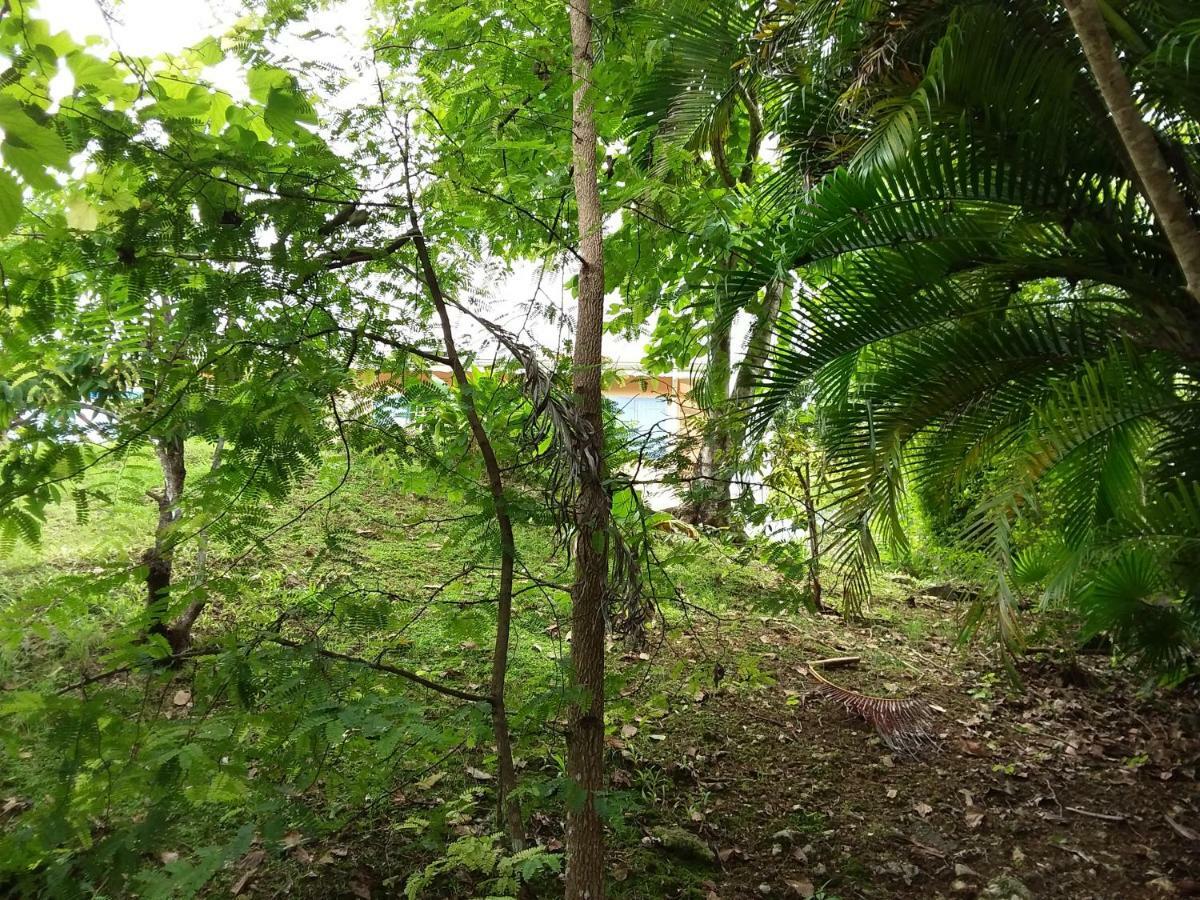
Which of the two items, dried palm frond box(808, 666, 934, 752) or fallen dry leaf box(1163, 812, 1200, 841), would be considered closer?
fallen dry leaf box(1163, 812, 1200, 841)

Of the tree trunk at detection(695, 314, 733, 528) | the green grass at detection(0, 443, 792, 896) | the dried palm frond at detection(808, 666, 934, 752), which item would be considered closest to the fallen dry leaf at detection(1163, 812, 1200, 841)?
the dried palm frond at detection(808, 666, 934, 752)

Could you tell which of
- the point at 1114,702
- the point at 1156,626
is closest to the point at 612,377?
the point at 1156,626

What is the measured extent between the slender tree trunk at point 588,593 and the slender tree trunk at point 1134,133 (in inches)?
61.4

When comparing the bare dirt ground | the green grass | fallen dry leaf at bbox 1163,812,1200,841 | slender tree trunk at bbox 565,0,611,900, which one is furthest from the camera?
fallen dry leaf at bbox 1163,812,1200,841

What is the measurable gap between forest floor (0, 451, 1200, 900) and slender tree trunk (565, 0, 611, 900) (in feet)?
0.37

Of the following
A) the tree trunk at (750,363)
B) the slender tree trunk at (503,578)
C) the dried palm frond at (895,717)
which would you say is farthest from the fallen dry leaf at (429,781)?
the dried palm frond at (895,717)

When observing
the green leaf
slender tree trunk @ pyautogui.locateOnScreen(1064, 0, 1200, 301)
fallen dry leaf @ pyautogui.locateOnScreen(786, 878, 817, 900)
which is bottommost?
fallen dry leaf @ pyautogui.locateOnScreen(786, 878, 817, 900)

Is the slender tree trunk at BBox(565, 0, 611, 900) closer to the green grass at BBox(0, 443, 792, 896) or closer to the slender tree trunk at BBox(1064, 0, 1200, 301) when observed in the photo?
the green grass at BBox(0, 443, 792, 896)

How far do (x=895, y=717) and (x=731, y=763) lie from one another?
39.5 inches

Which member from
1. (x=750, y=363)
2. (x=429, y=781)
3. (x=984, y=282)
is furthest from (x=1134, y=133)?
(x=429, y=781)

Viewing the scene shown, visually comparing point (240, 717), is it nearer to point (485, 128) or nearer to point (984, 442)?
point (485, 128)

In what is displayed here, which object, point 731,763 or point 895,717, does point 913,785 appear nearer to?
point 895,717

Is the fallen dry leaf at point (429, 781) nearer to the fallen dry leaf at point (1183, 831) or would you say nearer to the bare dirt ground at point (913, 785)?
the bare dirt ground at point (913, 785)

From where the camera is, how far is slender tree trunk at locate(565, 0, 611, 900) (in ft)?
7.50
